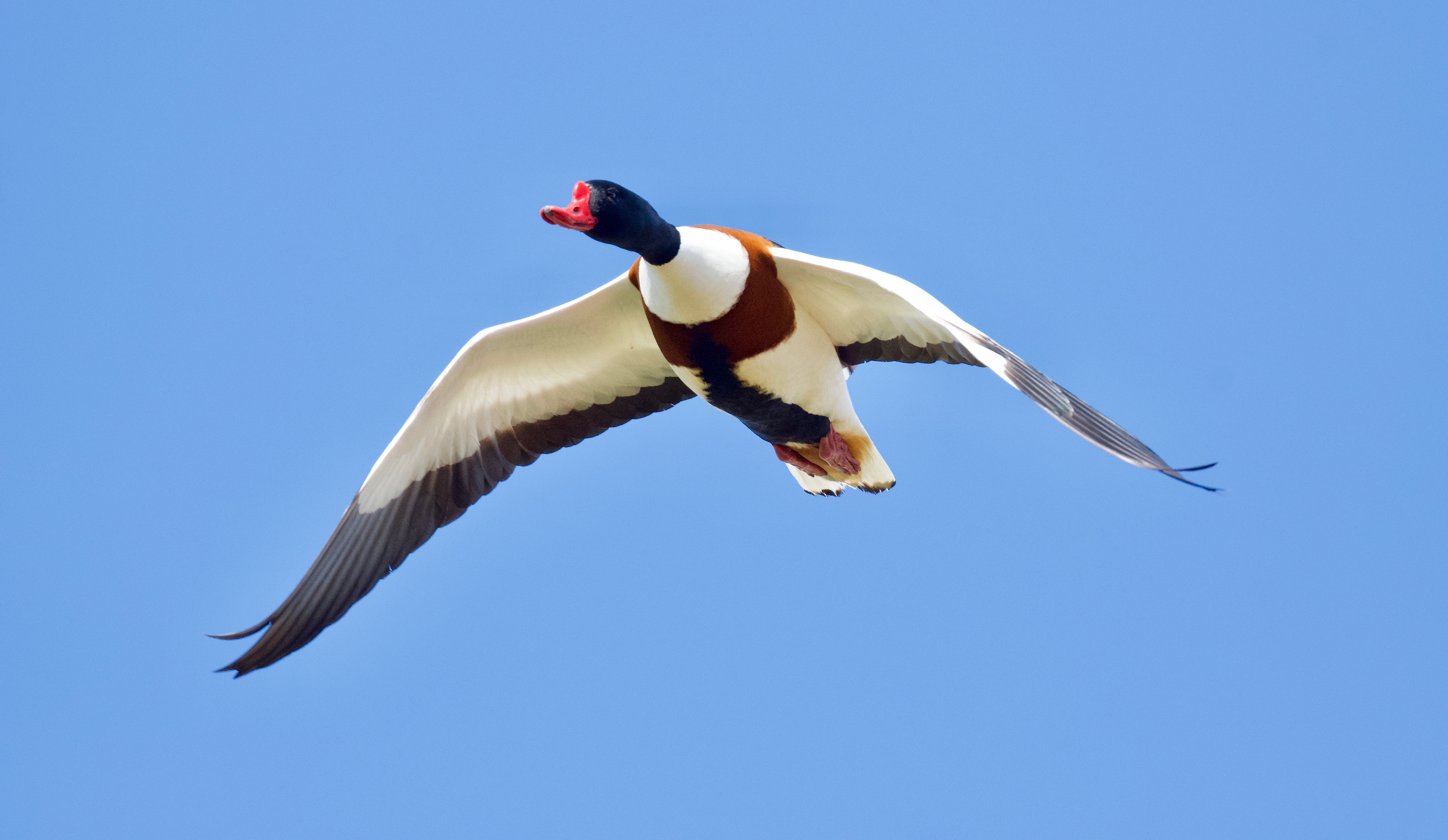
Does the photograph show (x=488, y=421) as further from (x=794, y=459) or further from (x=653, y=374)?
(x=794, y=459)

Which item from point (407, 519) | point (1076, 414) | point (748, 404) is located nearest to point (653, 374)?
point (748, 404)

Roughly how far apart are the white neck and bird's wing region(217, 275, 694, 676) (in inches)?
20.2

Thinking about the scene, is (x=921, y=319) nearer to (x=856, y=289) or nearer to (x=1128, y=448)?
(x=856, y=289)

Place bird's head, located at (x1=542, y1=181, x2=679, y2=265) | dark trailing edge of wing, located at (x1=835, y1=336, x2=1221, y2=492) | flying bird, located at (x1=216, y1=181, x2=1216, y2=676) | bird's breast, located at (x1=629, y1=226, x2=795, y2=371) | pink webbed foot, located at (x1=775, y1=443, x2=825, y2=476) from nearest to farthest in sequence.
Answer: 1. dark trailing edge of wing, located at (x1=835, y1=336, x2=1221, y2=492)
2. bird's head, located at (x1=542, y1=181, x2=679, y2=265)
3. flying bird, located at (x1=216, y1=181, x2=1216, y2=676)
4. bird's breast, located at (x1=629, y1=226, x2=795, y2=371)
5. pink webbed foot, located at (x1=775, y1=443, x2=825, y2=476)

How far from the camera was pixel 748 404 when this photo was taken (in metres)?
6.39

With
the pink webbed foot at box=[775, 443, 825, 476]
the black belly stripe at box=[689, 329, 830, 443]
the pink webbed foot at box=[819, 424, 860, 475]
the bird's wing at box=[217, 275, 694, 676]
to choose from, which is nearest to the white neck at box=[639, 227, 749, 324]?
the black belly stripe at box=[689, 329, 830, 443]

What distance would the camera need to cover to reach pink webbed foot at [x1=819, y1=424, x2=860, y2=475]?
22.2 ft

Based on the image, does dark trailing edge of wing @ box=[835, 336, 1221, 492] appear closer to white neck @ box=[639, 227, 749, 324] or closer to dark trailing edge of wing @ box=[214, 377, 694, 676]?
white neck @ box=[639, 227, 749, 324]

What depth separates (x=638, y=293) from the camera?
6465mm

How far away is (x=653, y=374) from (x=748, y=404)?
33.5 inches

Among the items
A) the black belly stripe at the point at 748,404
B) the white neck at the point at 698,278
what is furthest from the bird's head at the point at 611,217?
the black belly stripe at the point at 748,404

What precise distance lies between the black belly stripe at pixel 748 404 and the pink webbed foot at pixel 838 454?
33 millimetres

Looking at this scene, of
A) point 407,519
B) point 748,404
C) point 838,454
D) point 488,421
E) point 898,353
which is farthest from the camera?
point 488,421

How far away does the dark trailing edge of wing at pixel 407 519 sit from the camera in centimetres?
640
